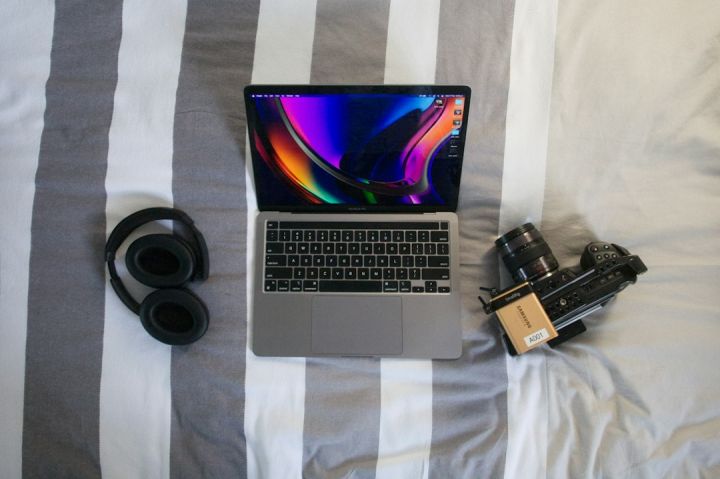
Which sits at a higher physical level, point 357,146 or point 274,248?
point 357,146

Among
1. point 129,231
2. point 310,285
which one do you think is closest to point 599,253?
point 310,285

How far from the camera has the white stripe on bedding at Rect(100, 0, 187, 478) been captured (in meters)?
0.82

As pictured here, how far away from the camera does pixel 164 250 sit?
0.84 meters

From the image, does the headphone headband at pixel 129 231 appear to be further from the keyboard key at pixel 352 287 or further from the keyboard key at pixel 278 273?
the keyboard key at pixel 352 287

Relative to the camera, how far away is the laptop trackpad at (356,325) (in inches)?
32.4

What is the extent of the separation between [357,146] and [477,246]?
0.26 meters

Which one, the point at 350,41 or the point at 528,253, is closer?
the point at 528,253

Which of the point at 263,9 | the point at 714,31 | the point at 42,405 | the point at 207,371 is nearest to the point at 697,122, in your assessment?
the point at 714,31

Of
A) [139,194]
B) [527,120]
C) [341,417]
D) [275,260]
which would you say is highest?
[527,120]

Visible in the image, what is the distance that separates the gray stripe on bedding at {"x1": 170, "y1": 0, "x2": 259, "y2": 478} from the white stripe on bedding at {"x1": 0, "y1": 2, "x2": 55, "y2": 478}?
25cm

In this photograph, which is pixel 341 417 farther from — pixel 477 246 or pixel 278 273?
pixel 477 246

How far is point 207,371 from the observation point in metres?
0.83

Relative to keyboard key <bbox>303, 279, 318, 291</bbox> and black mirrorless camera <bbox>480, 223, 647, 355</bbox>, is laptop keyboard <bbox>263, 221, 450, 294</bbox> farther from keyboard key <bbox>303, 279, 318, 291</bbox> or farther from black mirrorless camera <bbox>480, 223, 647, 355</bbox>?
black mirrorless camera <bbox>480, 223, 647, 355</bbox>

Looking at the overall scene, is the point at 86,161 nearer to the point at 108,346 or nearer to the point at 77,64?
the point at 77,64
